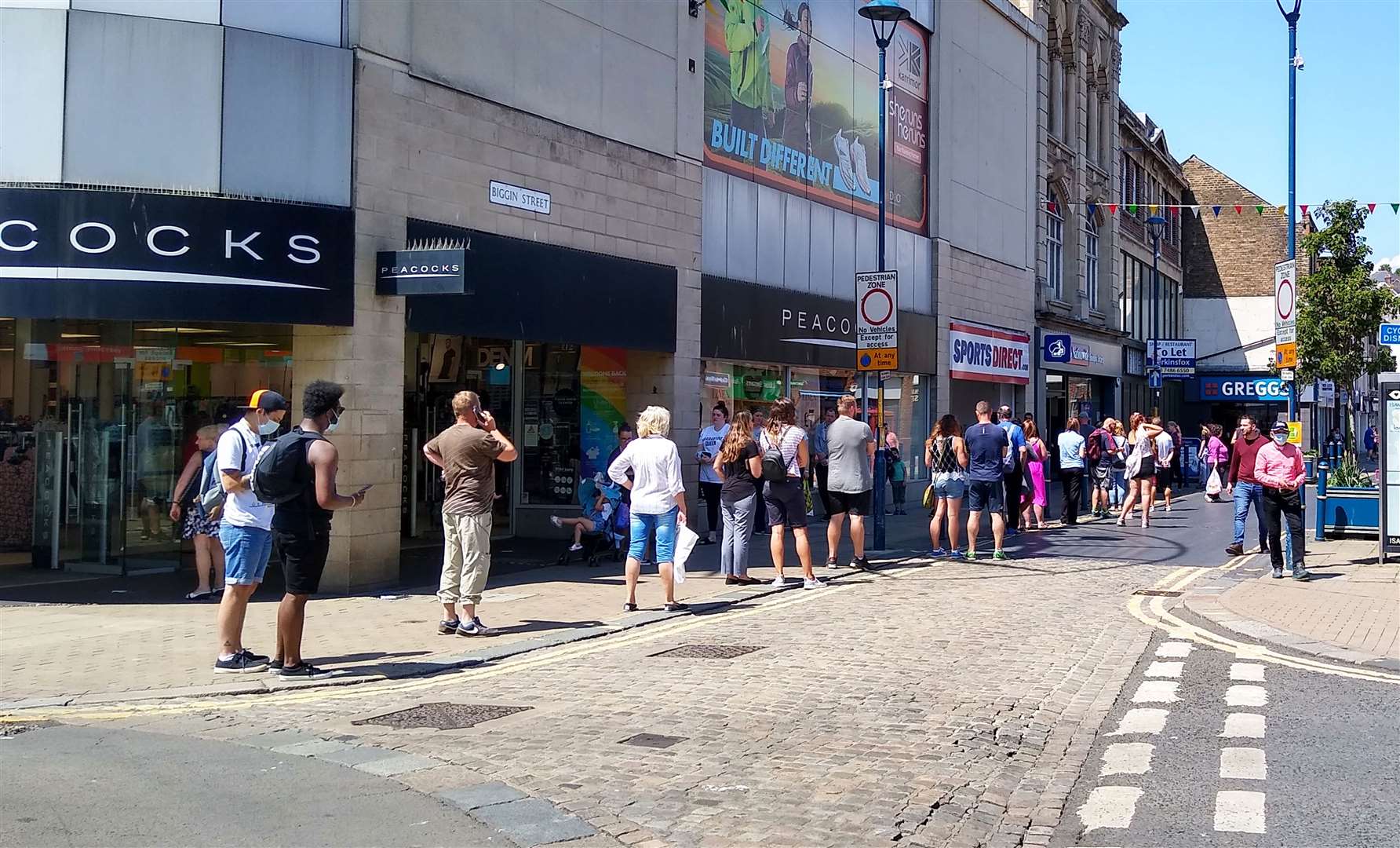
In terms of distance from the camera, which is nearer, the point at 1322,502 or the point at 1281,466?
the point at 1281,466

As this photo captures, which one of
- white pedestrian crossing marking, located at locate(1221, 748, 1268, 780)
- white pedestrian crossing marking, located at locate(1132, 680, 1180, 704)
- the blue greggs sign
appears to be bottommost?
white pedestrian crossing marking, located at locate(1221, 748, 1268, 780)

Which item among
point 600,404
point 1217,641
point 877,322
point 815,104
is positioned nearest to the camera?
point 1217,641

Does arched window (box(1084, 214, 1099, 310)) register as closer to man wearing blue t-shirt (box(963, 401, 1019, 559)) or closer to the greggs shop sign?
the greggs shop sign

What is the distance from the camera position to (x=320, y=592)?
1252cm

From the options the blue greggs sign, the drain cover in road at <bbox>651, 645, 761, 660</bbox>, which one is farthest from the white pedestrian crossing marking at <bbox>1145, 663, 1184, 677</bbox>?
the blue greggs sign

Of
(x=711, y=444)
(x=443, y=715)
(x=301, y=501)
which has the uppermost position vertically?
(x=711, y=444)

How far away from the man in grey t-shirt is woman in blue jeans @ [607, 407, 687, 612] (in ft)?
9.28

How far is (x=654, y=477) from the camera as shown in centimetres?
1120

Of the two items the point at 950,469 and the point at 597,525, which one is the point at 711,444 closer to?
the point at 597,525

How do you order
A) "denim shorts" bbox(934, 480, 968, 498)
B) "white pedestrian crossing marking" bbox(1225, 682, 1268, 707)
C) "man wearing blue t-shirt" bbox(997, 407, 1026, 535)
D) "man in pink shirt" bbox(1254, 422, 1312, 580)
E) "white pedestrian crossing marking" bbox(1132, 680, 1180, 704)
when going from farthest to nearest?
1. "man wearing blue t-shirt" bbox(997, 407, 1026, 535)
2. "denim shorts" bbox(934, 480, 968, 498)
3. "man in pink shirt" bbox(1254, 422, 1312, 580)
4. "white pedestrian crossing marking" bbox(1132, 680, 1180, 704)
5. "white pedestrian crossing marking" bbox(1225, 682, 1268, 707)

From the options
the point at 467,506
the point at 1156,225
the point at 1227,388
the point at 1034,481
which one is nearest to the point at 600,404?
the point at 1034,481

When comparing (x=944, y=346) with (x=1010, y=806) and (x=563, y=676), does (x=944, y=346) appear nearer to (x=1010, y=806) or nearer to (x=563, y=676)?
(x=563, y=676)

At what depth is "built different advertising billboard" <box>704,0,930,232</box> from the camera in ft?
64.2

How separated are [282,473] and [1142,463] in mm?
15672
